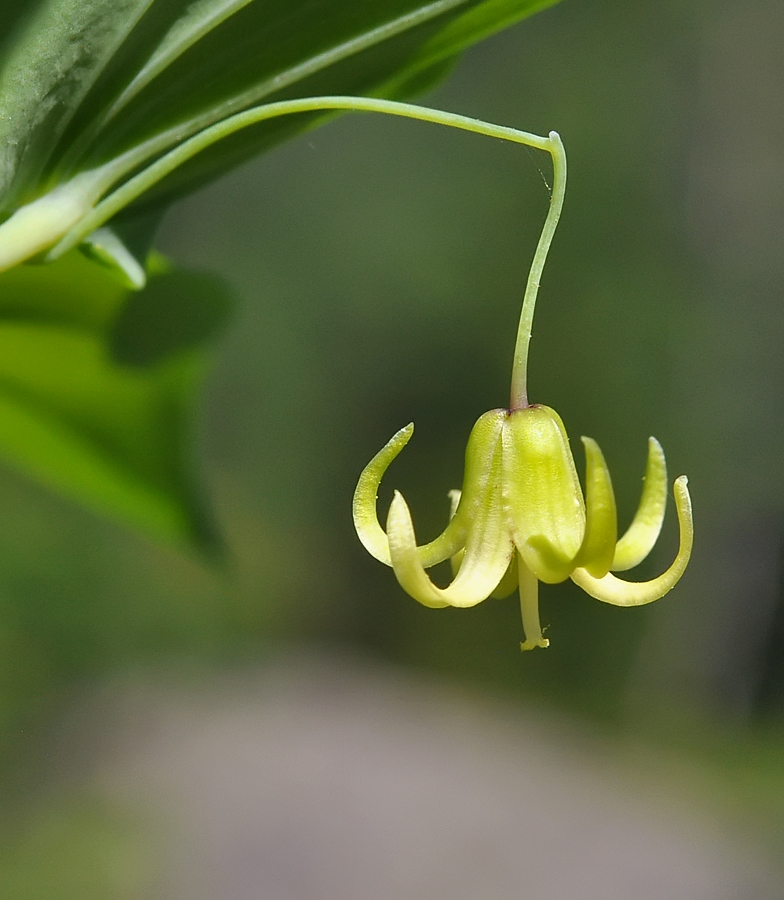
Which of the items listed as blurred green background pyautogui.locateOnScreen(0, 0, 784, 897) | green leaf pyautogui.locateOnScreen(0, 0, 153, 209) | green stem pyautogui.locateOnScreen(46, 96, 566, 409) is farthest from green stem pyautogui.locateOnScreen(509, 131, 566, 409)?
blurred green background pyautogui.locateOnScreen(0, 0, 784, 897)

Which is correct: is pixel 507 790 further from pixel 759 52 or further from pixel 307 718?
pixel 759 52

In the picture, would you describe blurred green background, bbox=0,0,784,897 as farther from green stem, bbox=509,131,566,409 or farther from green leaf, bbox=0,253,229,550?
green stem, bbox=509,131,566,409

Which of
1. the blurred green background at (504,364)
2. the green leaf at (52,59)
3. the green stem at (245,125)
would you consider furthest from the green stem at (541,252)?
the blurred green background at (504,364)

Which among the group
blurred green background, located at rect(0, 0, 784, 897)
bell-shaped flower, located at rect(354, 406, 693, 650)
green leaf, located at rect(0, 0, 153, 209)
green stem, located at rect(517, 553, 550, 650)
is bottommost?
green stem, located at rect(517, 553, 550, 650)

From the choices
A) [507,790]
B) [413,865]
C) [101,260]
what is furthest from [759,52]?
[101,260]

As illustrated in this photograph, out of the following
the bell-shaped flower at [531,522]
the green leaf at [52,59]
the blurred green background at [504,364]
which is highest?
the blurred green background at [504,364]

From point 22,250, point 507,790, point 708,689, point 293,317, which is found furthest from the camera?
point 293,317

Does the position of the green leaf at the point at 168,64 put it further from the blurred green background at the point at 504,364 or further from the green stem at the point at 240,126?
the blurred green background at the point at 504,364
